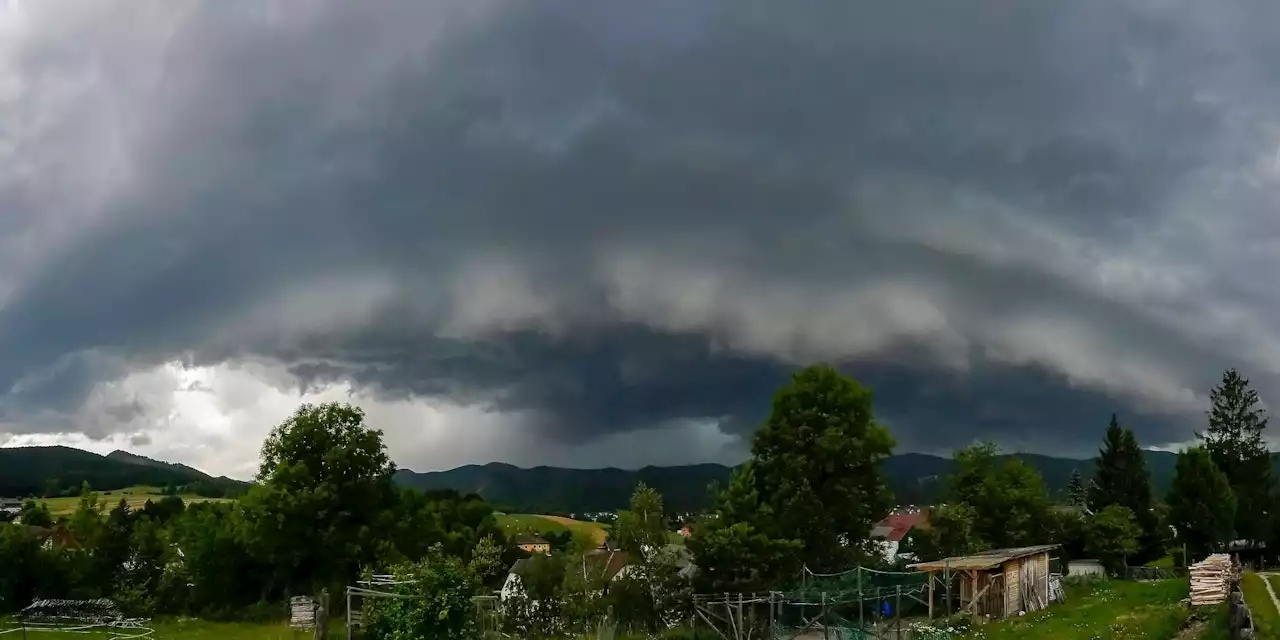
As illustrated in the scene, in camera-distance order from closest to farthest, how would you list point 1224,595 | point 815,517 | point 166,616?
1. point 1224,595
2. point 815,517
3. point 166,616

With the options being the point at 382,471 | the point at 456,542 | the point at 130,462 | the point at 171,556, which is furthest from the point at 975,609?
the point at 130,462

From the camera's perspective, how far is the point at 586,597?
125ft

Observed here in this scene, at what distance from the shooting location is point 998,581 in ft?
127

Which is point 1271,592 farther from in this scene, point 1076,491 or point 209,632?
point 1076,491

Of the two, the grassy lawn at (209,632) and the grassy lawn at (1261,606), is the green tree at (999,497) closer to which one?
the grassy lawn at (1261,606)

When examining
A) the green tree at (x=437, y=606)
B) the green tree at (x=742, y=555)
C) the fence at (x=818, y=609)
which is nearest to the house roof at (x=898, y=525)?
the green tree at (x=742, y=555)

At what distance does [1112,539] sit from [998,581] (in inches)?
1136

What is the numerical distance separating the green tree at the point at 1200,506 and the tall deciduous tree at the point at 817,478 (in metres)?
33.1

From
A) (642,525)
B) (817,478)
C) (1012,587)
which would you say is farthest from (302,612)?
(1012,587)

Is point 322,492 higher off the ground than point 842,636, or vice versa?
point 322,492

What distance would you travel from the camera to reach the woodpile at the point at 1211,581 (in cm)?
2681

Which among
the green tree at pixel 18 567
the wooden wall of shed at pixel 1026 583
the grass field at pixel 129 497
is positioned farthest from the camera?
the grass field at pixel 129 497

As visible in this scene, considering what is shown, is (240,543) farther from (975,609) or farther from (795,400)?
(975,609)

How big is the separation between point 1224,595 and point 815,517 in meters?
Result: 17.0
